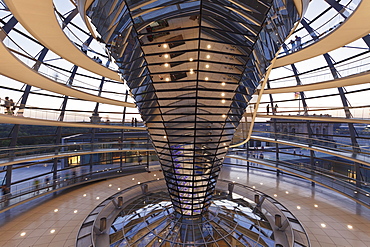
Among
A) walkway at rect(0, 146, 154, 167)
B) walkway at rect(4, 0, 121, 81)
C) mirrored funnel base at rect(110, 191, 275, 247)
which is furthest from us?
walkway at rect(0, 146, 154, 167)

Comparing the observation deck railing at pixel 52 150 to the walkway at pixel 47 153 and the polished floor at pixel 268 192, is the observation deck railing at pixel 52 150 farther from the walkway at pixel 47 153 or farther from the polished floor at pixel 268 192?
the polished floor at pixel 268 192

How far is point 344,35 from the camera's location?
1148cm

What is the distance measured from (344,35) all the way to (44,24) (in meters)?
15.9

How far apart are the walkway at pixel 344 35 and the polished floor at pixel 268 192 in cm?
1217

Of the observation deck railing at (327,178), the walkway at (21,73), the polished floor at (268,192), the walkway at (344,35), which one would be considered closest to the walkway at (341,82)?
the walkway at (344,35)

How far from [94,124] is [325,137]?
83.2ft

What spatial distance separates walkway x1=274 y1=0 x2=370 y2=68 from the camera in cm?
895

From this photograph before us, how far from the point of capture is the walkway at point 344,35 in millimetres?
8953

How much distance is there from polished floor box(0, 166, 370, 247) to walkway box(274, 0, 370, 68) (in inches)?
479

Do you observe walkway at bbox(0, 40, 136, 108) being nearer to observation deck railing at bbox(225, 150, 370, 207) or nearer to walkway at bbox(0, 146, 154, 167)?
walkway at bbox(0, 146, 154, 167)

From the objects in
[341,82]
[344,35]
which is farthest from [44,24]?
[341,82]

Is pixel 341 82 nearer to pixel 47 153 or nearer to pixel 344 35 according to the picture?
pixel 344 35

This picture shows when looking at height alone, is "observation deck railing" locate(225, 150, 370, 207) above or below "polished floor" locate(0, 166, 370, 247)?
above

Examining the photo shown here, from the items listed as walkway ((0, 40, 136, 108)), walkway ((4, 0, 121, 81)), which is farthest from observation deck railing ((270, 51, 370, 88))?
walkway ((0, 40, 136, 108))
